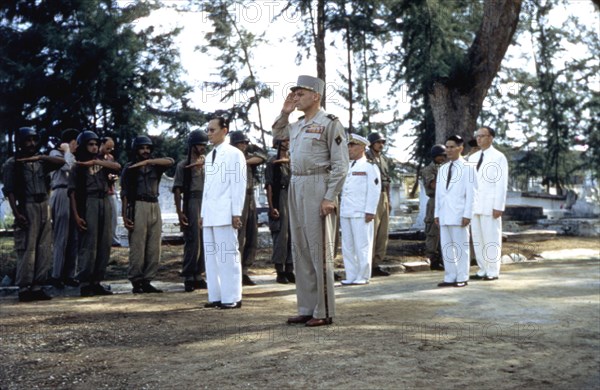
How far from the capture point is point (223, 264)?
737 cm

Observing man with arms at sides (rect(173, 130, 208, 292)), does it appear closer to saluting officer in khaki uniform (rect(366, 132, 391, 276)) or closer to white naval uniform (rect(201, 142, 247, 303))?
Result: white naval uniform (rect(201, 142, 247, 303))

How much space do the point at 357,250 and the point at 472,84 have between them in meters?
5.43

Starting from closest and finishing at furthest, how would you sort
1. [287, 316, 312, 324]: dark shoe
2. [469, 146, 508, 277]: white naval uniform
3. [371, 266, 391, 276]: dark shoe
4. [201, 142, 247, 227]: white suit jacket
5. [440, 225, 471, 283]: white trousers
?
[287, 316, 312, 324]: dark shoe < [201, 142, 247, 227]: white suit jacket < [440, 225, 471, 283]: white trousers < [469, 146, 508, 277]: white naval uniform < [371, 266, 391, 276]: dark shoe

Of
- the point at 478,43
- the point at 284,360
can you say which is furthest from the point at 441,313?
the point at 478,43

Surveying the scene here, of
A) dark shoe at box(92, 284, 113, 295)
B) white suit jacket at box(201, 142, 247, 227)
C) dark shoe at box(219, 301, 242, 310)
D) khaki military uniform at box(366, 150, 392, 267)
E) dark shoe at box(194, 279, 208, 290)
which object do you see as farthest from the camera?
khaki military uniform at box(366, 150, 392, 267)

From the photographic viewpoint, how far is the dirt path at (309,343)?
14.2 ft

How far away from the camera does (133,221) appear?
8844 mm

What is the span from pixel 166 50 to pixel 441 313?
14.9 meters

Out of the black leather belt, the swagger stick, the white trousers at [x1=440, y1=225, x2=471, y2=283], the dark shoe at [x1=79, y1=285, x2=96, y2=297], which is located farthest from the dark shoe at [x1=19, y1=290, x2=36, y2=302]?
the white trousers at [x1=440, y1=225, x2=471, y2=283]

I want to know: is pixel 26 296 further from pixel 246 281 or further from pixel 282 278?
pixel 282 278

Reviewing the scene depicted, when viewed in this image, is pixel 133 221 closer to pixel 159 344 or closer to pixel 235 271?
pixel 235 271

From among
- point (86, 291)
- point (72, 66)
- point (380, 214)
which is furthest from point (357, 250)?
point (72, 66)

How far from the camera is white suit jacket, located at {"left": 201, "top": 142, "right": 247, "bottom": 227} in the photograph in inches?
292

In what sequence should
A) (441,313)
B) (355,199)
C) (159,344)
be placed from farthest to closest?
(355,199) → (441,313) → (159,344)
